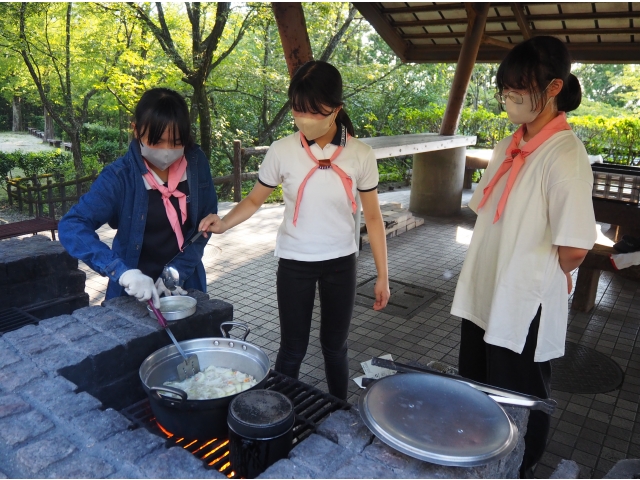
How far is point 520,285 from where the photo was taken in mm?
2086

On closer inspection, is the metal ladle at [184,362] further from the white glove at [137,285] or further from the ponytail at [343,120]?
the ponytail at [343,120]

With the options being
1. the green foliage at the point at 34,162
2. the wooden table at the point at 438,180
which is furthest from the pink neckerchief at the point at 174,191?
the green foliage at the point at 34,162

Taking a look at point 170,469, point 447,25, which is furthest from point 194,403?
point 447,25

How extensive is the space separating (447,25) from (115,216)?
273 inches

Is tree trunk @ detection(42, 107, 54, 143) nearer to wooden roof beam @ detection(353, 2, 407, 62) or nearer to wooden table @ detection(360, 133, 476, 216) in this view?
wooden roof beam @ detection(353, 2, 407, 62)

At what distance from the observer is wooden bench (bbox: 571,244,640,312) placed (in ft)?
14.9

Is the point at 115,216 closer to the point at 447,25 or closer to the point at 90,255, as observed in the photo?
the point at 90,255

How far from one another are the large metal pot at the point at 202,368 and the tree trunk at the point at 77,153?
456 inches

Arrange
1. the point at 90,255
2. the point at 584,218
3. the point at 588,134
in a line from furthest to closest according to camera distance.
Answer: the point at 588,134 → the point at 90,255 → the point at 584,218

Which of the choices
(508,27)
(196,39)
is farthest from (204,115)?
(508,27)

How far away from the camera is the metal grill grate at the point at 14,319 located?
2.57 metres

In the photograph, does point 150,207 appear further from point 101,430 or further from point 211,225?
point 101,430

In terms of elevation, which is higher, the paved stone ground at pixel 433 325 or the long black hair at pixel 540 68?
the long black hair at pixel 540 68

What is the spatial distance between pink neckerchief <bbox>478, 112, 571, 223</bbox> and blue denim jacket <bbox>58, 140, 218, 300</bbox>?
1386mm
